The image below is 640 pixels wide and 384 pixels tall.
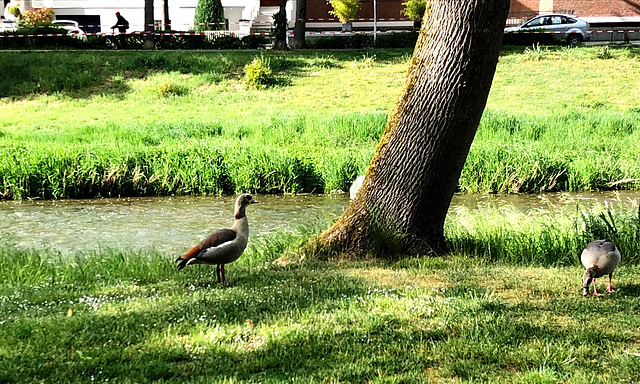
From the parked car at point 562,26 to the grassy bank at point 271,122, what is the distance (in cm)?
645

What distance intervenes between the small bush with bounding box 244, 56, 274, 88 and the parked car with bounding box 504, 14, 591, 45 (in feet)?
47.7

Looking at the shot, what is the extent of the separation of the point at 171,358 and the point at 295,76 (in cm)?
2639

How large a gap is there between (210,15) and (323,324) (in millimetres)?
39117

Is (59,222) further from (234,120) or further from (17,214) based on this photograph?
(234,120)

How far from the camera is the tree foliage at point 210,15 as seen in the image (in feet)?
140

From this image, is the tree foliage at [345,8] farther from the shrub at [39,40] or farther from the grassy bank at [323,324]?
the grassy bank at [323,324]

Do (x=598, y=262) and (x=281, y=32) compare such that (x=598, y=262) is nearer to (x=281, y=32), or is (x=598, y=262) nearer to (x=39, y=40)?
(x=281, y=32)

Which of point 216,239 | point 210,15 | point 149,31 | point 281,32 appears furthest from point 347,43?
point 216,239

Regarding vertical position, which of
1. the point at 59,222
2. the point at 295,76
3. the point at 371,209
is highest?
the point at 295,76

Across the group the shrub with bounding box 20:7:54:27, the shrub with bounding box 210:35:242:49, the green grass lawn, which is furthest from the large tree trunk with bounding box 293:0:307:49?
the green grass lawn

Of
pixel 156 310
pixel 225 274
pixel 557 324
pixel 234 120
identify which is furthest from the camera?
pixel 234 120

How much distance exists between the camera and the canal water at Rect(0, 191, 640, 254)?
13742 millimetres

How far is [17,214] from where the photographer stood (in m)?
16.5

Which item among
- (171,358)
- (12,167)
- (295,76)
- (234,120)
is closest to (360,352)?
(171,358)
